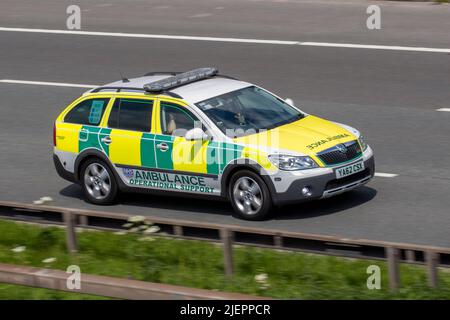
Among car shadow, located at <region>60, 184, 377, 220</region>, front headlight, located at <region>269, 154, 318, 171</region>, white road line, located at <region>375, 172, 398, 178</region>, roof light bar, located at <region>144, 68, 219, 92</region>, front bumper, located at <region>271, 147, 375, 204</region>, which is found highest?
roof light bar, located at <region>144, 68, 219, 92</region>

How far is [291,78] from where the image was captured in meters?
20.6

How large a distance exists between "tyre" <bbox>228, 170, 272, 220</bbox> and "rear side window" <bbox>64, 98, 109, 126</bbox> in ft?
7.74

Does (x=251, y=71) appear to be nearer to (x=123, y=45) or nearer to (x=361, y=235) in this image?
(x=123, y=45)

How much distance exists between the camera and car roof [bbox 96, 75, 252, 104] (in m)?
14.5

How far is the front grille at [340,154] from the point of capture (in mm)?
13719

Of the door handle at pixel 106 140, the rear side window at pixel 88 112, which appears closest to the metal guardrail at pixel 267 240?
the door handle at pixel 106 140

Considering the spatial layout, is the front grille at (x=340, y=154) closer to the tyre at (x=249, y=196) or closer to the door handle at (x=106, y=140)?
the tyre at (x=249, y=196)

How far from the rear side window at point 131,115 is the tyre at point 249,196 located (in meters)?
1.52

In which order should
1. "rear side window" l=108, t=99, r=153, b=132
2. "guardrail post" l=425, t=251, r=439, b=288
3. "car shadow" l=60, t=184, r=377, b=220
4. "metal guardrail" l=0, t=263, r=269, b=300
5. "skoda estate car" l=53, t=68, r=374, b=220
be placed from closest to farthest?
"metal guardrail" l=0, t=263, r=269, b=300
"guardrail post" l=425, t=251, r=439, b=288
"skoda estate car" l=53, t=68, r=374, b=220
"car shadow" l=60, t=184, r=377, b=220
"rear side window" l=108, t=99, r=153, b=132

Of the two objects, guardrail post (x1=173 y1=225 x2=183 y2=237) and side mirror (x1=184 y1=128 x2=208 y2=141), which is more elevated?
side mirror (x1=184 y1=128 x2=208 y2=141)

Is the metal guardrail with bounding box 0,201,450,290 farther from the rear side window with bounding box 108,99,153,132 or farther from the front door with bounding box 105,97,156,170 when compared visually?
the rear side window with bounding box 108,99,153,132

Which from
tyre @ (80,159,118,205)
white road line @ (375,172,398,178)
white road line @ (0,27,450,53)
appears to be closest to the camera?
tyre @ (80,159,118,205)

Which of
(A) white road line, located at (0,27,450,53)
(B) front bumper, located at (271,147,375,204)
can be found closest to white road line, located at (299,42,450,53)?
(A) white road line, located at (0,27,450,53)

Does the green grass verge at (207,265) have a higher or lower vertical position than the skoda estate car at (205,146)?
lower
